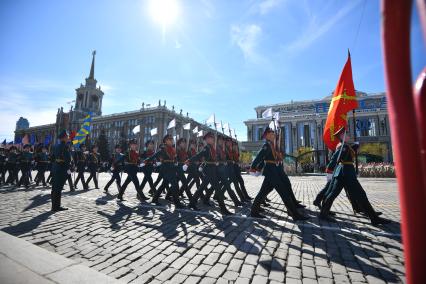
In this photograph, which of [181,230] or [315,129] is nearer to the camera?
[181,230]

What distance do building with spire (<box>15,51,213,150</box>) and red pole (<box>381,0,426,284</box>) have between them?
57719 mm

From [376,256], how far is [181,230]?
2.97 meters

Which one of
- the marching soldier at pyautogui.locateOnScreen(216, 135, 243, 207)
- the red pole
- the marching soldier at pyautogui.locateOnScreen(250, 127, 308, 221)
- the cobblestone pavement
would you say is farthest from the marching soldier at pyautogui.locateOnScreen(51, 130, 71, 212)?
the red pole

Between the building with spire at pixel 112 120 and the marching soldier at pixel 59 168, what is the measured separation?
51.6 m

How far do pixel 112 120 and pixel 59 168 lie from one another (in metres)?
80.9

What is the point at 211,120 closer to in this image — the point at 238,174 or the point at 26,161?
the point at 238,174

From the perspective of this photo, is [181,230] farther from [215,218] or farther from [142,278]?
[142,278]

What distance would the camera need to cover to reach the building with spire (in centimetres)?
7262

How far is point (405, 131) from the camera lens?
2.17ft

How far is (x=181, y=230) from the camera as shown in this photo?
4.33 metres

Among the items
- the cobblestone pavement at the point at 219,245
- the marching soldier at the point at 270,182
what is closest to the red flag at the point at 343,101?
the marching soldier at the point at 270,182

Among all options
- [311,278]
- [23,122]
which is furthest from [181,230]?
[23,122]

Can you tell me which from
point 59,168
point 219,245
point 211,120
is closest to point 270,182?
point 219,245

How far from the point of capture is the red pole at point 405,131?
0.65 m
